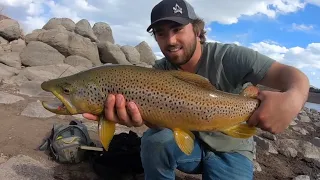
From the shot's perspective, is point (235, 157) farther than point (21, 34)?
No

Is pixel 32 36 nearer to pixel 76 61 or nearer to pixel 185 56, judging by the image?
pixel 76 61

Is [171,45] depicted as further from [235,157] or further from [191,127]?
[235,157]

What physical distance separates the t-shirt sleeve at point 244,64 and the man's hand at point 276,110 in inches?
27.3

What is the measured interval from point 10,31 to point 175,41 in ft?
43.9

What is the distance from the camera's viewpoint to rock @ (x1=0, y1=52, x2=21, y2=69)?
12.9 metres

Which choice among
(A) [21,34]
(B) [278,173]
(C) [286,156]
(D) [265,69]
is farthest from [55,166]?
(A) [21,34]

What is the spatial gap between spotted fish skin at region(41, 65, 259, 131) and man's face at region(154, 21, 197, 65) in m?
0.74

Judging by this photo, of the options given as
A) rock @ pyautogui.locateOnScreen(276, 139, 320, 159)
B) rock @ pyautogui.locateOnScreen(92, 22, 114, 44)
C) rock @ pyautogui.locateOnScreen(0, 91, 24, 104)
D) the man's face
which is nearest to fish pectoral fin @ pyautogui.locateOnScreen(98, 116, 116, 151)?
the man's face

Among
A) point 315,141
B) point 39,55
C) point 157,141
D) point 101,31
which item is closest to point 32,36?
point 39,55

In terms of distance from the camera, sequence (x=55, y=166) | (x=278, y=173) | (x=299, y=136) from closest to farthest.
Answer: (x=55, y=166) → (x=278, y=173) → (x=299, y=136)

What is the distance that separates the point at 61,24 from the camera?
19.2 meters

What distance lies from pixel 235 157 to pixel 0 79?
28.2 ft

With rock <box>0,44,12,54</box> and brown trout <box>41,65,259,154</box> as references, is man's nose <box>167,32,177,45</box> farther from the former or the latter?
rock <box>0,44,12,54</box>

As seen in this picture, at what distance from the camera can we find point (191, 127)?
10.4 ft
